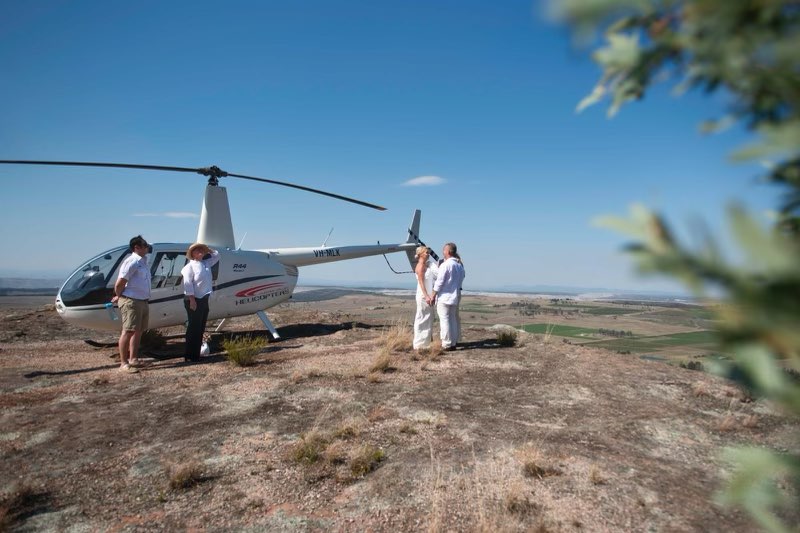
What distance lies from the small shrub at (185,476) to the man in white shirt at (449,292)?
19.4ft

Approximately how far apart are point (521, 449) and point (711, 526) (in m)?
1.53

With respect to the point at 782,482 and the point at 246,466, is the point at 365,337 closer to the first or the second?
the point at 246,466

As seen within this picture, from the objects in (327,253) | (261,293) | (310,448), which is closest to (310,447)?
(310,448)

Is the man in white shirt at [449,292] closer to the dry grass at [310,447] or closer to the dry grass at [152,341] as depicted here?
the dry grass at [310,447]

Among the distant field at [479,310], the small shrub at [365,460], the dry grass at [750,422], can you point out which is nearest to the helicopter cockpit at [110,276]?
the small shrub at [365,460]

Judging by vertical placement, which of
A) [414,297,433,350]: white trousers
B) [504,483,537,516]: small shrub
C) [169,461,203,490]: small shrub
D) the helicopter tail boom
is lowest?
[169,461,203,490]: small shrub

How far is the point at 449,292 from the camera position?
9.03 metres

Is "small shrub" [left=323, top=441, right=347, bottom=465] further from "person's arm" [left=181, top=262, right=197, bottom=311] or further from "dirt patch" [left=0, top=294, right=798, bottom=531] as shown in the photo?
"person's arm" [left=181, top=262, right=197, bottom=311]

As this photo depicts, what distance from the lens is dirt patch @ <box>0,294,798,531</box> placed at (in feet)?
10.8

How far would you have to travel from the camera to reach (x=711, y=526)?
10.1 ft

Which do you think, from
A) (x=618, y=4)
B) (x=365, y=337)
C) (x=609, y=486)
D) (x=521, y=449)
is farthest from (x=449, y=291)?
(x=618, y=4)

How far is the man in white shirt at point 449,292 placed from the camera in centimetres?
898

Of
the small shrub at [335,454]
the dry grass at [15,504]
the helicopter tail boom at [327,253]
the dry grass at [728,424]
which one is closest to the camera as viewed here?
the dry grass at [15,504]

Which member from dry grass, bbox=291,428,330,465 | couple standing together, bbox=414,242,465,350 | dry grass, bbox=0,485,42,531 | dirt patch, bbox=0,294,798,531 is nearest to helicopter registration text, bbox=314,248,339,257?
couple standing together, bbox=414,242,465,350
